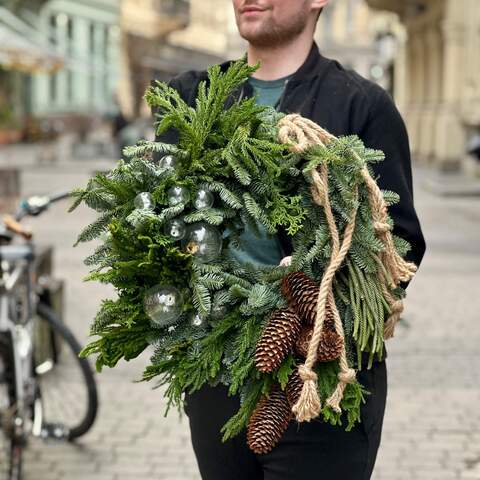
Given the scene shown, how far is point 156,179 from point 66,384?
12.7 ft

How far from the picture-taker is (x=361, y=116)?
2.34 m

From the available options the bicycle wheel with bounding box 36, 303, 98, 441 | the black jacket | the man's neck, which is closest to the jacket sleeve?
the black jacket

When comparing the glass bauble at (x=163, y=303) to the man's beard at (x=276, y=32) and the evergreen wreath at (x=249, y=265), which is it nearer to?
the evergreen wreath at (x=249, y=265)

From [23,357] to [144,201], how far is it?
276 centimetres

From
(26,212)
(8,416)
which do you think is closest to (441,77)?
(26,212)

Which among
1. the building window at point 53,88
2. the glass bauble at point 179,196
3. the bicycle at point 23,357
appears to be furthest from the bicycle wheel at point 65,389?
the building window at point 53,88

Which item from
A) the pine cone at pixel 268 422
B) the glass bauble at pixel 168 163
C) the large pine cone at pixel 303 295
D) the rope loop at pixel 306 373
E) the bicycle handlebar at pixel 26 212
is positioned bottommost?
the bicycle handlebar at pixel 26 212

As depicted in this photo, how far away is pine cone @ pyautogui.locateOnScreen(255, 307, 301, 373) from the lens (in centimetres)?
198

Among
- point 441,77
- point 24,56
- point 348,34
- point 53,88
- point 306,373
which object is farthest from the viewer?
point 348,34

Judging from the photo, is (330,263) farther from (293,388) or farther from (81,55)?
(81,55)

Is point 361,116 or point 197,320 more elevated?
point 361,116

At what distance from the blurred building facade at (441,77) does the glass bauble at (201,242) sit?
22992 mm

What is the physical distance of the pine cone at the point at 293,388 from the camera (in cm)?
203

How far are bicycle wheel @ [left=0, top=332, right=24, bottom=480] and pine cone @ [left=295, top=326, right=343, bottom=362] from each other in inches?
107
